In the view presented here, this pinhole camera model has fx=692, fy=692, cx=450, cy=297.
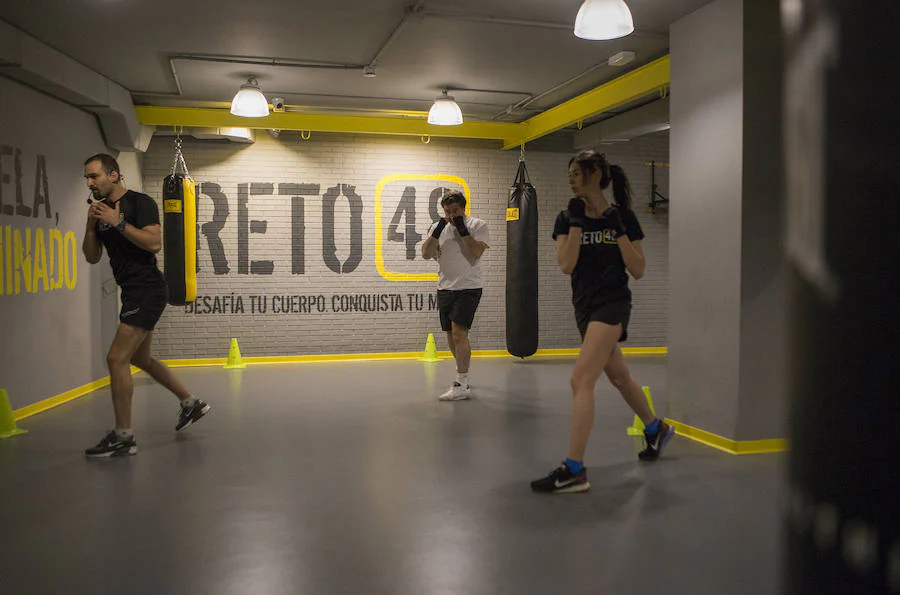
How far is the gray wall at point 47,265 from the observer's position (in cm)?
545

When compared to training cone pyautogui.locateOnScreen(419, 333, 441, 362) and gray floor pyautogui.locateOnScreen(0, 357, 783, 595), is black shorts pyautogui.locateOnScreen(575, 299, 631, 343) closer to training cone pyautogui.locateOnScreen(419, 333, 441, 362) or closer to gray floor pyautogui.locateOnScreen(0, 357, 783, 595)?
gray floor pyautogui.locateOnScreen(0, 357, 783, 595)

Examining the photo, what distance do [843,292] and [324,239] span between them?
891 cm

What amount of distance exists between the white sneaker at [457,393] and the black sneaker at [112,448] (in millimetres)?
2630

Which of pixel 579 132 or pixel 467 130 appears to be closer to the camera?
pixel 467 130

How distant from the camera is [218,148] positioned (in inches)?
346

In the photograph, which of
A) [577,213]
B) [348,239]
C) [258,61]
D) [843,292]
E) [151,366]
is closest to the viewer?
[843,292]

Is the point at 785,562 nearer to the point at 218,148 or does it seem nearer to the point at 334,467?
the point at 334,467

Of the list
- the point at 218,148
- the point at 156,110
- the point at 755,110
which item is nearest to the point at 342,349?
the point at 218,148

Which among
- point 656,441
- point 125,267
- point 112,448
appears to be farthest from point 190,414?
point 656,441

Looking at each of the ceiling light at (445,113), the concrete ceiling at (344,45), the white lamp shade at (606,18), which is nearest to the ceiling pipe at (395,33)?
the concrete ceiling at (344,45)

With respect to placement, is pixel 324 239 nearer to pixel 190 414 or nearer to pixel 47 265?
pixel 47 265

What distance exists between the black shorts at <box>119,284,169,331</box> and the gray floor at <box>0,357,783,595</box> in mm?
837

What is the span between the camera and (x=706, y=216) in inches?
183

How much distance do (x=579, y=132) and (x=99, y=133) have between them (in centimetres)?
590
